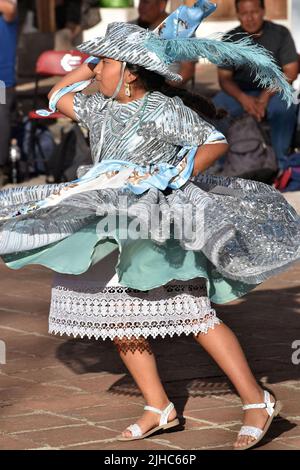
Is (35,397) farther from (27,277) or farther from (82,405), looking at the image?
(27,277)

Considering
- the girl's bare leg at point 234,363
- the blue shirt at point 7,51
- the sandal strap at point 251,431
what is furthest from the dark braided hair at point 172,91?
the blue shirt at point 7,51

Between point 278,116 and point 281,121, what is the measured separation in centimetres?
5

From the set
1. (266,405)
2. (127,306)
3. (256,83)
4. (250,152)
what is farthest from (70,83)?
(256,83)

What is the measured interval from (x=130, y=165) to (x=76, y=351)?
1549 millimetres

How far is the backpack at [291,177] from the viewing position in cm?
988

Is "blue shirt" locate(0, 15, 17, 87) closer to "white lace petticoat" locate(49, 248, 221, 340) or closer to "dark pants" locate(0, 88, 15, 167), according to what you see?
"dark pants" locate(0, 88, 15, 167)

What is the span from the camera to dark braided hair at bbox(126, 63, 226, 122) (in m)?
4.82

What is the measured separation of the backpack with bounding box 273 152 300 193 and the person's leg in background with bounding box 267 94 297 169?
22 cm

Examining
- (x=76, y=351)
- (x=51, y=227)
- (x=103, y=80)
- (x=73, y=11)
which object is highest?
(x=103, y=80)

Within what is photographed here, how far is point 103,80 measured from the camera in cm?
482

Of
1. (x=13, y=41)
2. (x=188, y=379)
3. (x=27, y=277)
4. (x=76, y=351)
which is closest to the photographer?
(x=188, y=379)

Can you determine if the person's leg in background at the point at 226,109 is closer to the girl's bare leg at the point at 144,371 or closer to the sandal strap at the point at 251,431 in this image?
the girl's bare leg at the point at 144,371

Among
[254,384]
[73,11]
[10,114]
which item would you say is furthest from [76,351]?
[73,11]

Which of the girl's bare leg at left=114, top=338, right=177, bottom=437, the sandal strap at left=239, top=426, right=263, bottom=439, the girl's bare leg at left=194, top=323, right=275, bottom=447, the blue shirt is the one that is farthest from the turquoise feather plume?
the blue shirt
